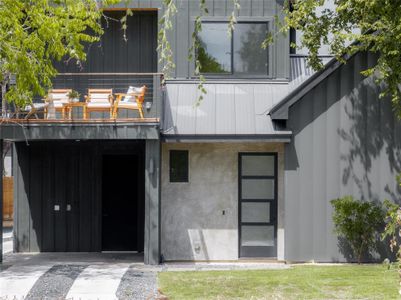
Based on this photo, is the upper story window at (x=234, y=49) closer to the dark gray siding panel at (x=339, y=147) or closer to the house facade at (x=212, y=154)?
the house facade at (x=212, y=154)

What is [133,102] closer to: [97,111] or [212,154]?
[97,111]

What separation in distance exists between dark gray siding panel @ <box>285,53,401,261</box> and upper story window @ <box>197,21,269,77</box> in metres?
2.04

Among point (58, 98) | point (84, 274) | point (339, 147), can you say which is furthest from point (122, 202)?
point (339, 147)

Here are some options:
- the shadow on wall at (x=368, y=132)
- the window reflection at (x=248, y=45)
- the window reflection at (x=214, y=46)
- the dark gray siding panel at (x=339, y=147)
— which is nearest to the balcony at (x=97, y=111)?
the window reflection at (x=214, y=46)

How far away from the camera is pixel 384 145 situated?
15508mm

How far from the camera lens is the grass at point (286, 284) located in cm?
1109

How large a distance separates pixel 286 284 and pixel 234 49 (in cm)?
681

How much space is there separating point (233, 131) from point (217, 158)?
1.09m

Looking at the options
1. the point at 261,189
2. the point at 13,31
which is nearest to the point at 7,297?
the point at 13,31

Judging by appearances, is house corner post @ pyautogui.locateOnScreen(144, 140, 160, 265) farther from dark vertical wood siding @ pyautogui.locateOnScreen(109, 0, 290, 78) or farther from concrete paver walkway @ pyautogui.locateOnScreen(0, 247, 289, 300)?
dark vertical wood siding @ pyautogui.locateOnScreen(109, 0, 290, 78)

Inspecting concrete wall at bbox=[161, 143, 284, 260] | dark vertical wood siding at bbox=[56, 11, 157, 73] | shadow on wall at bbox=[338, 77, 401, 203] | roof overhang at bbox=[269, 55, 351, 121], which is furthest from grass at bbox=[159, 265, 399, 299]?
dark vertical wood siding at bbox=[56, 11, 157, 73]

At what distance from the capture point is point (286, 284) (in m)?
12.1

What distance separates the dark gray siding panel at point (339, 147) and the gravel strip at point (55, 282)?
493 cm

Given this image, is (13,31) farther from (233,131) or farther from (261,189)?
(261,189)
